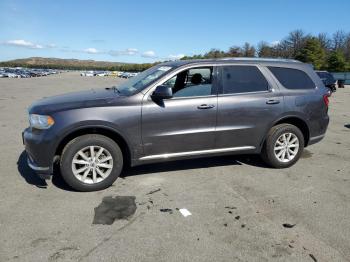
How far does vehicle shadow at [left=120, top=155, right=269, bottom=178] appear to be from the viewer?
18.3 ft

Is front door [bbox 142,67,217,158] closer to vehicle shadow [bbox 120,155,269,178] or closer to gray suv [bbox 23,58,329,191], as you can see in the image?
gray suv [bbox 23,58,329,191]

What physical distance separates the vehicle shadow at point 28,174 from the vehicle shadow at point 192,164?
1189mm

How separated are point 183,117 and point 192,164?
1284 mm

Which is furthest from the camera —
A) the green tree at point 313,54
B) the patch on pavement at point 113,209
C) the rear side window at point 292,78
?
the green tree at point 313,54

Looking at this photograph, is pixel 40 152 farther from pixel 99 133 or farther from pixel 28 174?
pixel 28 174


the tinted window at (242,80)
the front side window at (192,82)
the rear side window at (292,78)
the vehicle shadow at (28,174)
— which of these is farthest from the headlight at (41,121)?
the rear side window at (292,78)

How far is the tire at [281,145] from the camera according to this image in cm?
564

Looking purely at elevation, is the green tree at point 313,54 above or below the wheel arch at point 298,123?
above

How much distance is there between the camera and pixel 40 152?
4.48m

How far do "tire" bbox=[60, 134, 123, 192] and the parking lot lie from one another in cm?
16

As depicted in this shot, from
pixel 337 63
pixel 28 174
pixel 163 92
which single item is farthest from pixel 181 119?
pixel 337 63

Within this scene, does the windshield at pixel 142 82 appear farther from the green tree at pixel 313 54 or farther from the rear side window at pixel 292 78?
the green tree at pixel 313 54

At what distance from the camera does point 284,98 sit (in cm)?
558

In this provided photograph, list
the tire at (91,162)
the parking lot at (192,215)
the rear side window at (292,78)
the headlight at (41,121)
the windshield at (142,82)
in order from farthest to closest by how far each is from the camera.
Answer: the rear side window at (292,78), the windshield at (142,82), the tire at (91,162), the headlight at (41,121), the parking lot at (192,215)
